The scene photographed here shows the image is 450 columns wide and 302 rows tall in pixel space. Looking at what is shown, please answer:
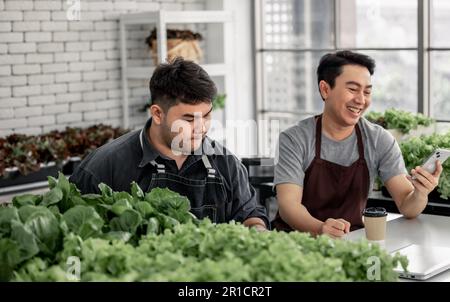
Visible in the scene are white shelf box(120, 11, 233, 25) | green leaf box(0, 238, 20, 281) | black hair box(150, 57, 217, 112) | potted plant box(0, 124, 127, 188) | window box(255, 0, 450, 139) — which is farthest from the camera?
window box(255, 0, 450, 139)

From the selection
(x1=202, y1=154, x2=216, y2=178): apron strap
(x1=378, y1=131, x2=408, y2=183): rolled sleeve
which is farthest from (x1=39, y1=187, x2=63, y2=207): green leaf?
(x1=378, y1=131, x2=408, y2=183): rolled sleeve

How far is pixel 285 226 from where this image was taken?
4164 millimetres

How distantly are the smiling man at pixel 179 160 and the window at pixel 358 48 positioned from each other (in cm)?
397

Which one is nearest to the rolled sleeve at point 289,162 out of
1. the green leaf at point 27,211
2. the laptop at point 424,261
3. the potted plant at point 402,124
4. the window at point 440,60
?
the laptop at point 424,261

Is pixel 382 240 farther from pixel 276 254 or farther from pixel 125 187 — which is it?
pixel 276 254

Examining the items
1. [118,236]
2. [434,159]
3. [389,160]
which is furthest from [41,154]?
[118,236]

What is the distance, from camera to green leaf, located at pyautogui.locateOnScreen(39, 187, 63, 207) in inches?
95.9

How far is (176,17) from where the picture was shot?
7172 mm

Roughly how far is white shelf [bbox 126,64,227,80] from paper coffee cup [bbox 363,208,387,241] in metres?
4.17

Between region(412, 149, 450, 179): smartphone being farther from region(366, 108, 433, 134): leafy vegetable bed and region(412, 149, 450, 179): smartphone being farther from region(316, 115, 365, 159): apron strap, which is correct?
region(366, 108, 433, 134): leafy vegetable bed

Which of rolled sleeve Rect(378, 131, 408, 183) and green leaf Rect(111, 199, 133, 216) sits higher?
green leaf Rect(111, 199, 133, 216)

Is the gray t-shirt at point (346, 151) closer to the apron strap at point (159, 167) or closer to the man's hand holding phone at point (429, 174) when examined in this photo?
the man's hand holding phone at point (429, 174)
